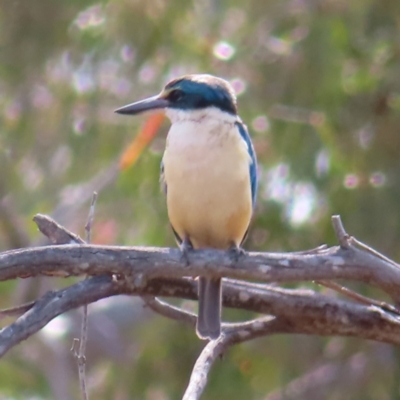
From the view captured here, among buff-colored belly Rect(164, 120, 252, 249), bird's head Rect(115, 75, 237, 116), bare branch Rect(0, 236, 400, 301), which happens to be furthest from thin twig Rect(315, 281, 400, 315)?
bird's head Rect(115, 75, 237, 116)

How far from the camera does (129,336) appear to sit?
21.9ft

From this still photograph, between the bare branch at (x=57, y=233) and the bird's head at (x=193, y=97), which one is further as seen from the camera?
the bird's head at (x=193, y=97)

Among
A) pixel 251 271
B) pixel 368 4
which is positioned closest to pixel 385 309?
pixel 251 271

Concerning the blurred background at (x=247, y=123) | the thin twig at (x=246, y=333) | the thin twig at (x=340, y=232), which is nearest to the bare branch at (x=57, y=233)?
the thin twig at (x=246, y=333)

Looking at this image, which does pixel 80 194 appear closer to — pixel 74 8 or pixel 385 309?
pixel 74 8

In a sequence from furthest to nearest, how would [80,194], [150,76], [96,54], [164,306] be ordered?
[80,194]
[150,76]
[96,54]
[164,306]

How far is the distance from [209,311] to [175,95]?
933 mm

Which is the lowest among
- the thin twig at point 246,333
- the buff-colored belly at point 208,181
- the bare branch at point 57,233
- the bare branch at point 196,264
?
the thin twig at point 246,333

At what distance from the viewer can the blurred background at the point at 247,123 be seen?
532cm

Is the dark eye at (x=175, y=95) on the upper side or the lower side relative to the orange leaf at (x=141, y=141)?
lower

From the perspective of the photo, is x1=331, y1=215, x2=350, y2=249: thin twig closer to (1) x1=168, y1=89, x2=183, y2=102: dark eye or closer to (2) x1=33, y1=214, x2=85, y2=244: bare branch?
(2) x1=33, y1=214, x2=85, y2=244: bare branch

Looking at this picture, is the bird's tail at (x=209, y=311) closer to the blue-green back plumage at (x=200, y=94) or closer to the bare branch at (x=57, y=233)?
the bare branch at (x=57, y=233)

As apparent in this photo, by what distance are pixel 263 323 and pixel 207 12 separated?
363 centimetres

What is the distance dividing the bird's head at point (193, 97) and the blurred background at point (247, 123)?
4.74 ft
